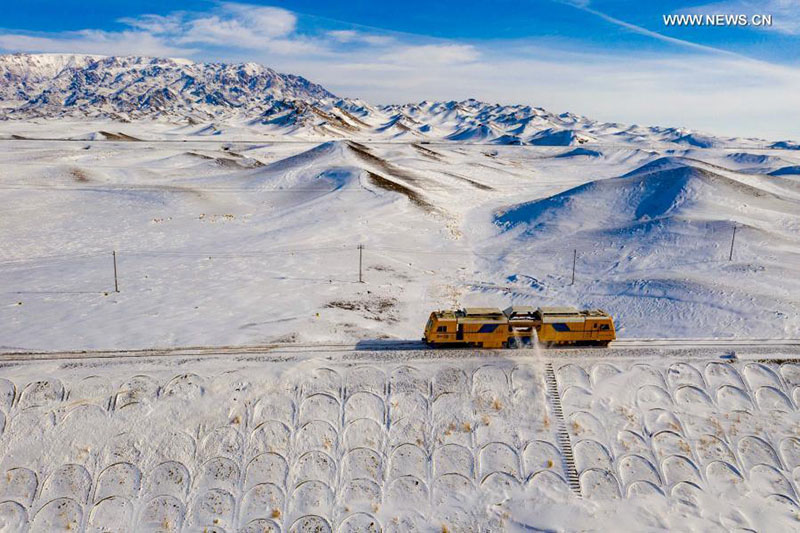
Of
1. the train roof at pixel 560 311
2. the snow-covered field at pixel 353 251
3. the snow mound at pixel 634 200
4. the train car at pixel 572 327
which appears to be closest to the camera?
the train car at pixel 572 327

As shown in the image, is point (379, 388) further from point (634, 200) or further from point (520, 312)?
point (634, 200)

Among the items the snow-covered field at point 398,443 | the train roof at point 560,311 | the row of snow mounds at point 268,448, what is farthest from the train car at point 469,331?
the train roof at point 560,311

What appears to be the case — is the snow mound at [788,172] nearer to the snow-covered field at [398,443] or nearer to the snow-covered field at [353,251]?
the snow-covered field at [353,251]

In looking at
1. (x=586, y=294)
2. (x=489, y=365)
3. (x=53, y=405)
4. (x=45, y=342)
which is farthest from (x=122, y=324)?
(x=586, y=294)

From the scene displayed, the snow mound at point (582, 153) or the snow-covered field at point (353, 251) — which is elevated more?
the snow mound at point (582, 153)

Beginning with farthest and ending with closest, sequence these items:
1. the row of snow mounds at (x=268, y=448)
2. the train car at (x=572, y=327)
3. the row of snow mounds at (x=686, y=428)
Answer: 1. the train car at (x=572, y=327)
2. the row of snow mounds at (x=686, y=428)
3. the row of snow mounds at (x=268, y=448)

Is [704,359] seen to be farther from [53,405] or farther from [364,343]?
[53,405]
